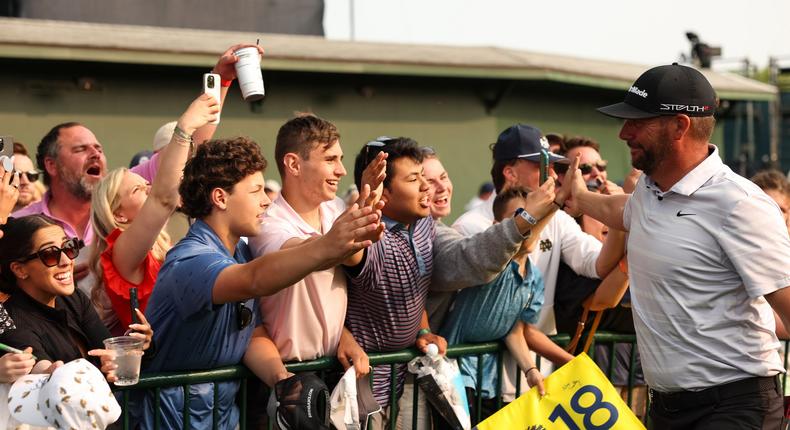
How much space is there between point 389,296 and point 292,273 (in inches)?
42.9

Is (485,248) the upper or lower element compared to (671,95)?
lower

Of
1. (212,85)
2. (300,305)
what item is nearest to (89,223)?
(212,85)

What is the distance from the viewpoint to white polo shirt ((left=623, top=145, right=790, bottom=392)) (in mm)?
4434

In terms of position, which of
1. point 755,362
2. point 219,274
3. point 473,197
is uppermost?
point 219,274

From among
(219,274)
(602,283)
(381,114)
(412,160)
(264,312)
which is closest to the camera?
(219,274)

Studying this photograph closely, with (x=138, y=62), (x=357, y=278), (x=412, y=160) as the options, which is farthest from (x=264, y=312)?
(x=138, y=62)

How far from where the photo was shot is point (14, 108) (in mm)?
10680

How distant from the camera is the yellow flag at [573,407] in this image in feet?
17.3

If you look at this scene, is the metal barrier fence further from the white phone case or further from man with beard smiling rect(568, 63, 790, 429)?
the white phone case

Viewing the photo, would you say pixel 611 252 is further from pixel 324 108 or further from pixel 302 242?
pixel 324 108

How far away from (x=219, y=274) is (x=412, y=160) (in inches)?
54.3

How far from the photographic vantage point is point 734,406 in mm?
4562

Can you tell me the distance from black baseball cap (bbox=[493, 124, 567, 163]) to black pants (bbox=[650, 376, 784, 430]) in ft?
7.75

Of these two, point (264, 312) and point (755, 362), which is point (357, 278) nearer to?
point (264, 312)
